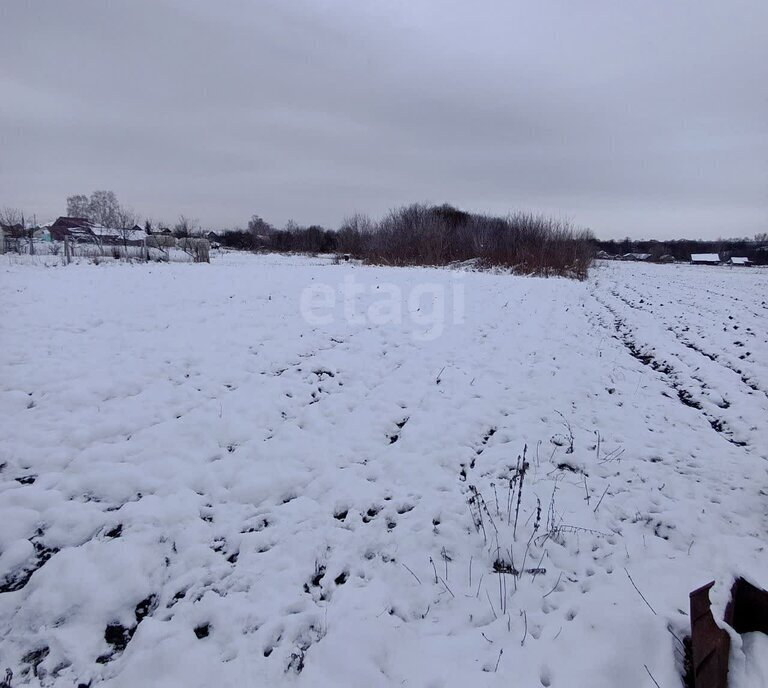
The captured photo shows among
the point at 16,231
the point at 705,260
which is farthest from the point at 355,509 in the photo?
the point at 705,260

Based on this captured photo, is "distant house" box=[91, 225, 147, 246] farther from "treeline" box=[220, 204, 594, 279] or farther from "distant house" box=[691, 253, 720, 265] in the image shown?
"distant house" box=[691, 253, 720, 265]

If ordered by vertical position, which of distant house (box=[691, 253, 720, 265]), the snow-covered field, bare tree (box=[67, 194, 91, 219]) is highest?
bare tree (box=[67, 194, 91, 219])

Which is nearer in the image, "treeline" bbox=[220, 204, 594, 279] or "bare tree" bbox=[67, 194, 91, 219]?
"treeline" bbox=[220, 204, 594, 279]

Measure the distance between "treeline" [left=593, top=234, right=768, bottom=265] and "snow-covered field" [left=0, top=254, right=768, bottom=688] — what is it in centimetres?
8623

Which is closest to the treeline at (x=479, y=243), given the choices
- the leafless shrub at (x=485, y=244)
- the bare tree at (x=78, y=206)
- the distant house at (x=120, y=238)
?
the leafless shrub at (x=485, y=244)

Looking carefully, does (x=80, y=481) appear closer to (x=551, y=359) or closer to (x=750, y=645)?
(x=750, y=645)

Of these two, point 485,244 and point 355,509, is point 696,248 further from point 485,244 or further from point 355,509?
point 355,509

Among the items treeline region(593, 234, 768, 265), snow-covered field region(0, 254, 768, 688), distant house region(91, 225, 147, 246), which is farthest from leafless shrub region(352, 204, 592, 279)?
treeline region(593, 234, 768, 265)

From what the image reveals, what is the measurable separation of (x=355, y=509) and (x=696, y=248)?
123865 millimetres

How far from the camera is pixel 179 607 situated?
2.51m

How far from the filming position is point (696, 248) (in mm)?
98312

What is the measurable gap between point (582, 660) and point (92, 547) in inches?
124

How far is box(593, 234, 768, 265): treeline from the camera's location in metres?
83.5

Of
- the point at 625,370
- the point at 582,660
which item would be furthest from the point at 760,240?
the point at 582,660
